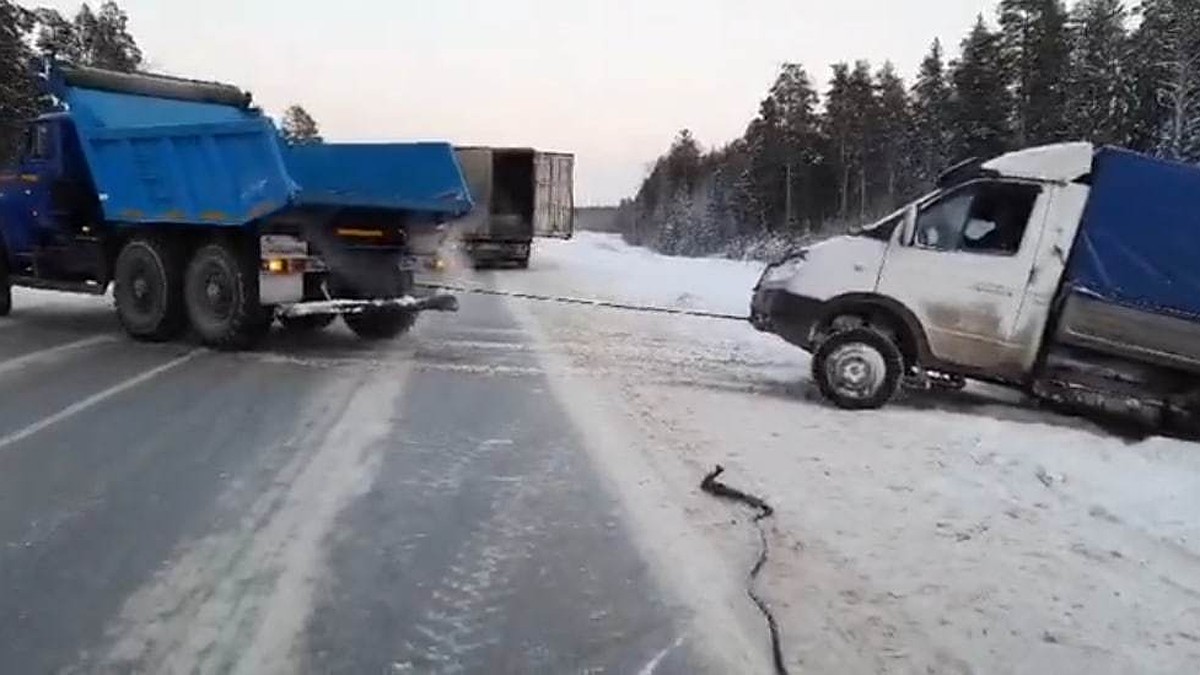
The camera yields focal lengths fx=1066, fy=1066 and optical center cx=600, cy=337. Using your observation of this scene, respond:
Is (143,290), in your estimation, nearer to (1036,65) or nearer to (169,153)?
(169,153)

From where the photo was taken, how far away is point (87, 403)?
26.1 feet

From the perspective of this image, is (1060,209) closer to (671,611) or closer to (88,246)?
(671,611)

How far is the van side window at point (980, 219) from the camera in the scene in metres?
8.63

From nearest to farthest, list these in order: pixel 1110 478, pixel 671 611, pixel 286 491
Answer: pixel 671 611
pixel 286 491
pixel 1110 478

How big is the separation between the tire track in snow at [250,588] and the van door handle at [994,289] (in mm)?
5085

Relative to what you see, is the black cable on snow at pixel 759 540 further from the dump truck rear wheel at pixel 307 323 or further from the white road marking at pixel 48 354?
the dump truck rear wheel at pixel 307 323

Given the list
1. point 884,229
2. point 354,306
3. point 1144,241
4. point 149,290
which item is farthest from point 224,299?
point 1144,241

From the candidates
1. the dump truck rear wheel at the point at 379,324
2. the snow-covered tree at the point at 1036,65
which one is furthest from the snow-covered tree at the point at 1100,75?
the dump truck rear wheel at the point at 379,324

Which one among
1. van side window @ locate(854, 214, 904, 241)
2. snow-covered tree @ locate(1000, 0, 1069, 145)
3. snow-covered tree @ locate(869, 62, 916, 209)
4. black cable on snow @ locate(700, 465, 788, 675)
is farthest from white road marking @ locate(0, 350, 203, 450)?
snow-covered tree @ locate(869, 62, 916, 209)

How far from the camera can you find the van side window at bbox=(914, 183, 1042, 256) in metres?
8.63

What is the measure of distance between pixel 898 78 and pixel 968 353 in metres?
89.8

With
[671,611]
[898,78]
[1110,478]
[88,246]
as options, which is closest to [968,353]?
[1110,478]

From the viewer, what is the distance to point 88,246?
40.7 ft

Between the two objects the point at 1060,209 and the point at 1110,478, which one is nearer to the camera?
the point at 1110,478
